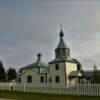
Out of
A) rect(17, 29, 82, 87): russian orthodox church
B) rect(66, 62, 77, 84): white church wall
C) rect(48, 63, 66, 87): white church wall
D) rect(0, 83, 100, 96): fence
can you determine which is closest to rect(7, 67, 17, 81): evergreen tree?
rect(17, 29, 82, 87): russian orthodox church

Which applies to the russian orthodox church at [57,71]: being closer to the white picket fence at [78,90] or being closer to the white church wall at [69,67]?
the white church wall at [69,67]

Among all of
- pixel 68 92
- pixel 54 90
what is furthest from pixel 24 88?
pixel 68 92

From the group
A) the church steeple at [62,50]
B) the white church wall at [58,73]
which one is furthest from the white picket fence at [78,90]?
the church steeple at [62,50]

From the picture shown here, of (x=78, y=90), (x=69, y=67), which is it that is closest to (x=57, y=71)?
(x=69, y=67)

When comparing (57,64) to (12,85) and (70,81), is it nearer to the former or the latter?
(70,81)

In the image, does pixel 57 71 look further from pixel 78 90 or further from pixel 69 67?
pixel 78 90

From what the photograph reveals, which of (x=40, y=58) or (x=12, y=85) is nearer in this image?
(x=12, y=85)

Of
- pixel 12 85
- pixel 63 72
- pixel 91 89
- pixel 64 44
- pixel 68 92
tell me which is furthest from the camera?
pixel 64 44

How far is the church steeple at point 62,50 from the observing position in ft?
126

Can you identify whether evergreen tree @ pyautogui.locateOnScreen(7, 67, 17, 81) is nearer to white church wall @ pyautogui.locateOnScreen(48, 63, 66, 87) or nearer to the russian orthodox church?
the russian orthodox church

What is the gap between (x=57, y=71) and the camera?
3753 centimetres

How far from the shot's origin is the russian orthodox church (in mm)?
36781

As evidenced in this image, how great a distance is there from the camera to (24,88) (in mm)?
29766

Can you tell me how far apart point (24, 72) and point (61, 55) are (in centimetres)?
861
